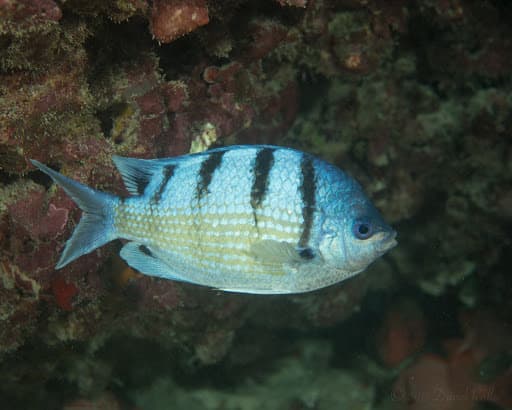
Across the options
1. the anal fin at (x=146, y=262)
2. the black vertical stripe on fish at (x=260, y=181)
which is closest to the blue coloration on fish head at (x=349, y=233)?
the black vertical stripe on fish at (x=260, y=181)

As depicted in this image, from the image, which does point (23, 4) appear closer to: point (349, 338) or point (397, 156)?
point (397, 156)

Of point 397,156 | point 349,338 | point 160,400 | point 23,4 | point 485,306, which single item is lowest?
point 349,338

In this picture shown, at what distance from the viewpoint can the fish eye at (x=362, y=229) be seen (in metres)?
2.47

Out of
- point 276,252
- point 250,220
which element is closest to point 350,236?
point 276,252

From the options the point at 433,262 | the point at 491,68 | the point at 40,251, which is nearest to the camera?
the point at 40,251

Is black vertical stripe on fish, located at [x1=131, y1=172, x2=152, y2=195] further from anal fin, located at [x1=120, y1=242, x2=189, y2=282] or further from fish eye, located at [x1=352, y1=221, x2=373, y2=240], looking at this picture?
fish eye, located at [x1=352, y1=221, x2=373, y2=240]

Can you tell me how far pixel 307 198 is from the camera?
249 centimetres

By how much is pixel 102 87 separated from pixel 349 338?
6.20 m

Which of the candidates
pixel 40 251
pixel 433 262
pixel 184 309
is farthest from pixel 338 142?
pixel 40 251

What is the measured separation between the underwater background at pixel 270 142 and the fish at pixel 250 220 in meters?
0.81

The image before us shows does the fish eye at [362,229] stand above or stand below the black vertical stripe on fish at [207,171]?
below

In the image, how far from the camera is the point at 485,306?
6016mm

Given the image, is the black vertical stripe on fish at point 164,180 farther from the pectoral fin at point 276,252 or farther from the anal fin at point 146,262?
the pectoral fin at point 276,252

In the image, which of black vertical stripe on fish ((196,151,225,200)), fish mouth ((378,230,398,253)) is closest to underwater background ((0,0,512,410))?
black vertical stripe on fish ((196,151,225,200))
